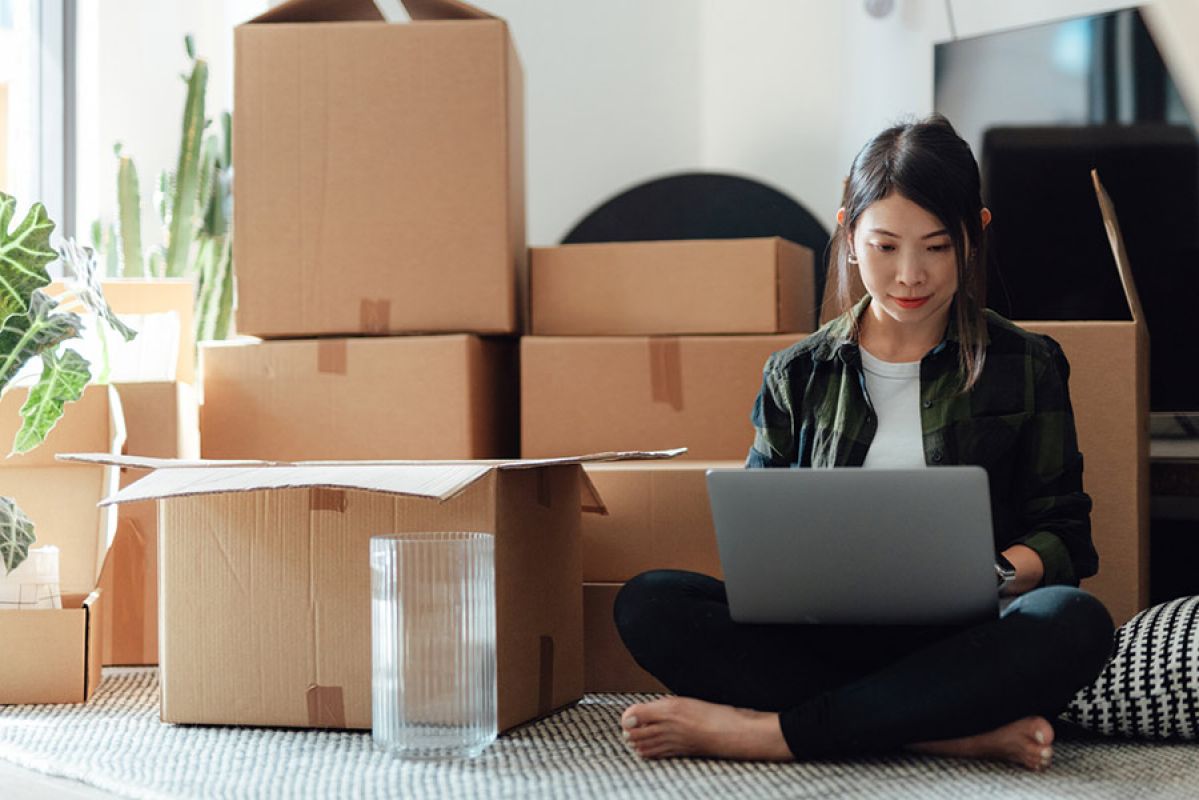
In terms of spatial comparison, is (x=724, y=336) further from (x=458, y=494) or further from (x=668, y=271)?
(x=458, y=494)

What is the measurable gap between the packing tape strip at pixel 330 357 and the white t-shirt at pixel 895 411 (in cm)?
64

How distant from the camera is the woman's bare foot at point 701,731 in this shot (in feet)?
3.92

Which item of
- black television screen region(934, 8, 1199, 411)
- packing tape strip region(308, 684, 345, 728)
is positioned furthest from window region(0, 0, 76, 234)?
black television screen region(934, 8, 1199, 411)

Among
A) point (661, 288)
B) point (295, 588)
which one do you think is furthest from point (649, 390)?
point (295, 588)

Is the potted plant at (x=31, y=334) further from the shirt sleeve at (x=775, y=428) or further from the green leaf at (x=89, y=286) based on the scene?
the shirt sleeve at (x=775, y=428)

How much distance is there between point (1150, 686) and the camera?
1.29m

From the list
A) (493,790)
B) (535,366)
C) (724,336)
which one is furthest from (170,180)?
(493,790)

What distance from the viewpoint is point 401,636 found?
1.23 metres

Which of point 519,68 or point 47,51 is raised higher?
point 47,51

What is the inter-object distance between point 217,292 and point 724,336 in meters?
0.93

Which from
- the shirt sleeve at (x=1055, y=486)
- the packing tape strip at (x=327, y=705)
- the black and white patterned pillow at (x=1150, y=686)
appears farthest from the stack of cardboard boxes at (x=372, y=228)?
the black and white patterned pillow at (x=1150, y=686)

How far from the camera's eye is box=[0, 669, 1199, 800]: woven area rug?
3.62 feet

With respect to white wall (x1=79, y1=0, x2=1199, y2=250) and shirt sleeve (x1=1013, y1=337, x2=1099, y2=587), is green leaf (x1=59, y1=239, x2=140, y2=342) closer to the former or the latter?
white wall (x1=79, y1=0, x2=1199, y2=250)

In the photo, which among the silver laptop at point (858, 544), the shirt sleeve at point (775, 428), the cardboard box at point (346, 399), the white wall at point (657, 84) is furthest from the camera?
the white wall at point (657, 84)
